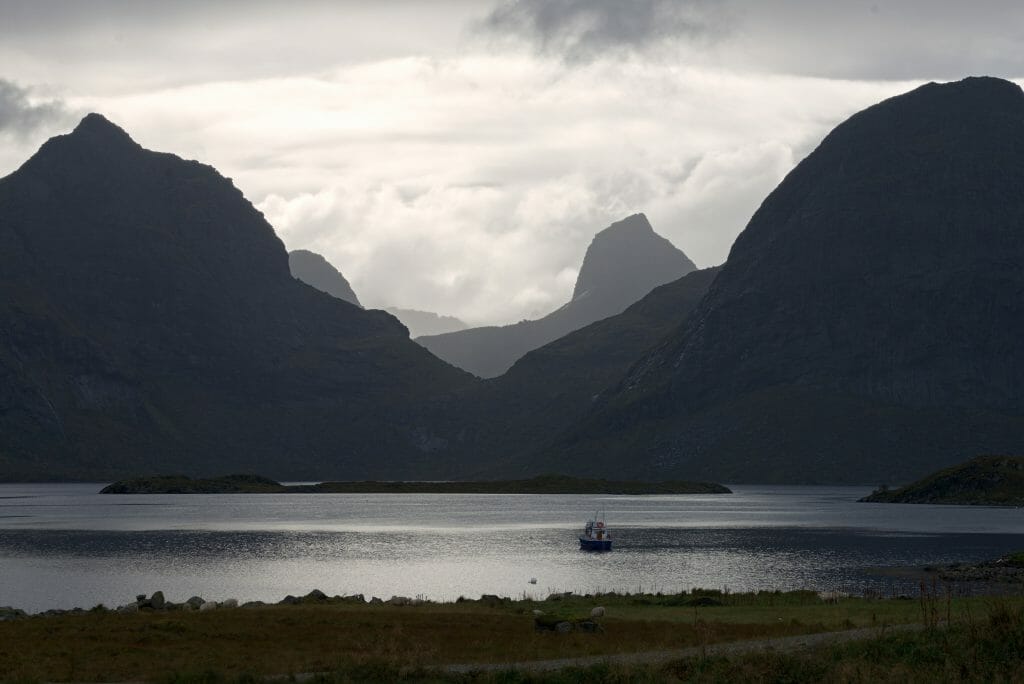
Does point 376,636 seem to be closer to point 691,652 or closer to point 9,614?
point 691,652

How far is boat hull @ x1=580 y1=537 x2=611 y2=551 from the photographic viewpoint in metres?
138

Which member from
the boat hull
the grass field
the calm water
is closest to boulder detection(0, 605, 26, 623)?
the grass field

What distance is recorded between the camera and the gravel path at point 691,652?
47031 mm

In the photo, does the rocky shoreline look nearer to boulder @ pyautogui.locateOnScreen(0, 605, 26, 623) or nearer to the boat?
the boat

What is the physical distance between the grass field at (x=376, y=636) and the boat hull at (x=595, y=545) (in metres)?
67.0

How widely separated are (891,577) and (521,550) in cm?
4544

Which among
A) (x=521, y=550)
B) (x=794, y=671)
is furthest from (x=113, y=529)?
(x=794, y=671)

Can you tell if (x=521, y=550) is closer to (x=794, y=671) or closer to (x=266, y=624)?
(x=266, y=624)

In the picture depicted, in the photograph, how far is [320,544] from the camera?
152000 millimetres

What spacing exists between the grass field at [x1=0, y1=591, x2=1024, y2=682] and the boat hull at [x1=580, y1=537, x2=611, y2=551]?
220 ft

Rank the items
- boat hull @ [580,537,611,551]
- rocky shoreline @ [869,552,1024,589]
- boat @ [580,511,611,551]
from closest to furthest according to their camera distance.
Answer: rocky shoreline @ [869,552,1024,589], boat hull @ [580,537,611,551], boat @ [580,511,611,551]

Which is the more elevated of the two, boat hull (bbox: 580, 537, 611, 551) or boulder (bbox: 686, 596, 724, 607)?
boat hull (bbox: 580, 537, 611, 551)

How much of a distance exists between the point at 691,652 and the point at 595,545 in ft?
296

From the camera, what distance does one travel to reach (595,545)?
455 feet
